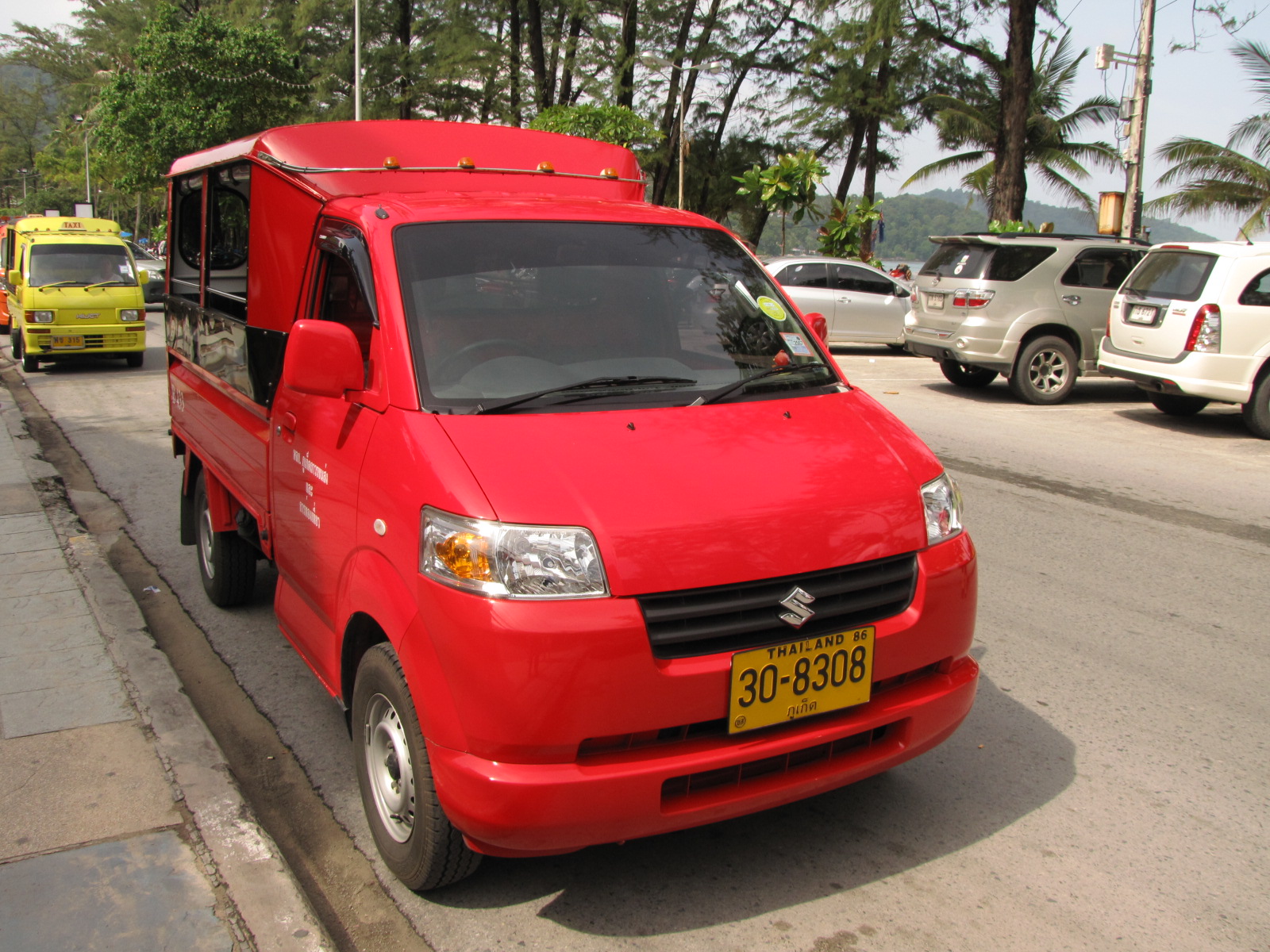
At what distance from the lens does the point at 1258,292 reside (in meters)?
10.1

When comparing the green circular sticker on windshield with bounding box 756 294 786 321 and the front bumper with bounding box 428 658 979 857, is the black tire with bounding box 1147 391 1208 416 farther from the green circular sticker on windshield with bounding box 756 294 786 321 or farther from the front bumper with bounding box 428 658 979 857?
the front bumper with bounding box 428 658 979 857

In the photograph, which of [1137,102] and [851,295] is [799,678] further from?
[1137,102]

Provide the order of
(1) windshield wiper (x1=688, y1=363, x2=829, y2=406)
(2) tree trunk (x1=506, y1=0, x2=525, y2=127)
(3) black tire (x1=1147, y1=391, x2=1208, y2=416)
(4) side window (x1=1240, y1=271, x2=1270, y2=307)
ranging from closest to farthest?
(1) windshield wiper (x1=688, y1=363, x2=829, y2=406) < (4) side window (x1=1240, y1=271, x2=1270, y2=307) < (3) black tire (x1=1147, y1=391, x2=1208, y2=416) < (2) tree trunk (x1=506, y1=0, x2=525, y2=127)

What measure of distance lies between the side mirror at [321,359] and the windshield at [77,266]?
14513 mm

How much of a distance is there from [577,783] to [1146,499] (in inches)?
258

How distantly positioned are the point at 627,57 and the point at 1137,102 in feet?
61.0

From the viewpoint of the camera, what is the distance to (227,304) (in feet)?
16.8

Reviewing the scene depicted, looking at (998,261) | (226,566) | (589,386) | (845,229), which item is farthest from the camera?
(845,229)

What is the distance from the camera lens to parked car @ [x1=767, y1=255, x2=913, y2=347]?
18359mm

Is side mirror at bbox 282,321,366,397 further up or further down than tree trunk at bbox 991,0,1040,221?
further down

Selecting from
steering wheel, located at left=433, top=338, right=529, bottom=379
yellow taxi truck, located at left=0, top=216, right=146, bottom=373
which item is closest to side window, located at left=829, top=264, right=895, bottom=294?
yellow taxi truck, located at left=0, top=216, right=146, bottom=373

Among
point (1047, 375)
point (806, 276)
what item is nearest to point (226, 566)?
point (1047, 375)

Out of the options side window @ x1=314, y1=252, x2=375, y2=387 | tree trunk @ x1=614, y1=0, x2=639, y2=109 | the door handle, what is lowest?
the door handle

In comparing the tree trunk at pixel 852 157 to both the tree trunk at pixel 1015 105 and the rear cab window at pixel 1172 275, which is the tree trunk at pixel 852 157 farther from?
the rear cab window at pixel 1172 275
